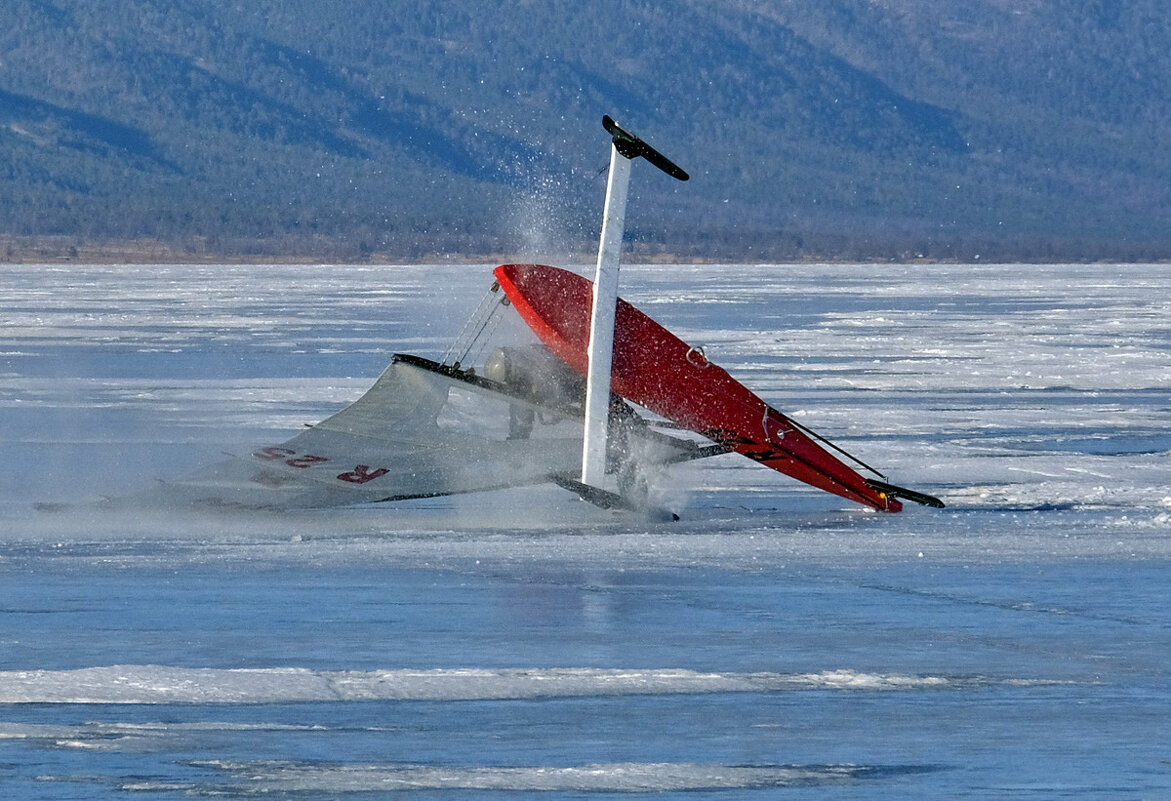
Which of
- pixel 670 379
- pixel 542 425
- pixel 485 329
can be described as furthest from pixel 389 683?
pixel 485 329

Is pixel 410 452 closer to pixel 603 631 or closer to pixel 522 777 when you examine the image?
pixel 603 631

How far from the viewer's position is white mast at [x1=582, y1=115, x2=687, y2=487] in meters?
13.0

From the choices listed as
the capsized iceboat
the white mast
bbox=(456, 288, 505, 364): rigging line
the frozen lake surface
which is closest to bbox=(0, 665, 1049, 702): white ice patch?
the frozen lake surface

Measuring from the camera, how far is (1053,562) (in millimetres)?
11547

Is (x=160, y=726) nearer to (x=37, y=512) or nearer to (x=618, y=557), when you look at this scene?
(x=618, y=557)

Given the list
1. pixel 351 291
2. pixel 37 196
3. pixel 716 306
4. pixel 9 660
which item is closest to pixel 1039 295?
pixel 716 306

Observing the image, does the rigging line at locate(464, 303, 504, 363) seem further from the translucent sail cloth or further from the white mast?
the white mast

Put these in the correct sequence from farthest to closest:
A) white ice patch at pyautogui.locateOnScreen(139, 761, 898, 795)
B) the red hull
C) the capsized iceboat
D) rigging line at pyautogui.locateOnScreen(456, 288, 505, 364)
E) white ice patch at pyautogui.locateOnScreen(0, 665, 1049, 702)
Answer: rigging line at pyautogui.locateOnScreen(456, 288, 505, 364), the red hull, the capsized iceboat, white ice patch at pyautogui.locateOnScreen(0, 665, 1049, 702), white ice patch at pyautogui.locateOnScreen(139, 761, 898, 795)

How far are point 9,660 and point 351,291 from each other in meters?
58.0

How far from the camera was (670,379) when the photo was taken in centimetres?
1360

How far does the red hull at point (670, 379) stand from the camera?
533 inches

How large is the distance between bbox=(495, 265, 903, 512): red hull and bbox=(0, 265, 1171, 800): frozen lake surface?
1.22 ft

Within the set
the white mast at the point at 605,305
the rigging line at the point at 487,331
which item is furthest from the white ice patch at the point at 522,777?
the rigging line at the point at 487,331

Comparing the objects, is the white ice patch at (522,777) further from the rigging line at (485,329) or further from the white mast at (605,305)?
the rigging line at (485,329)
